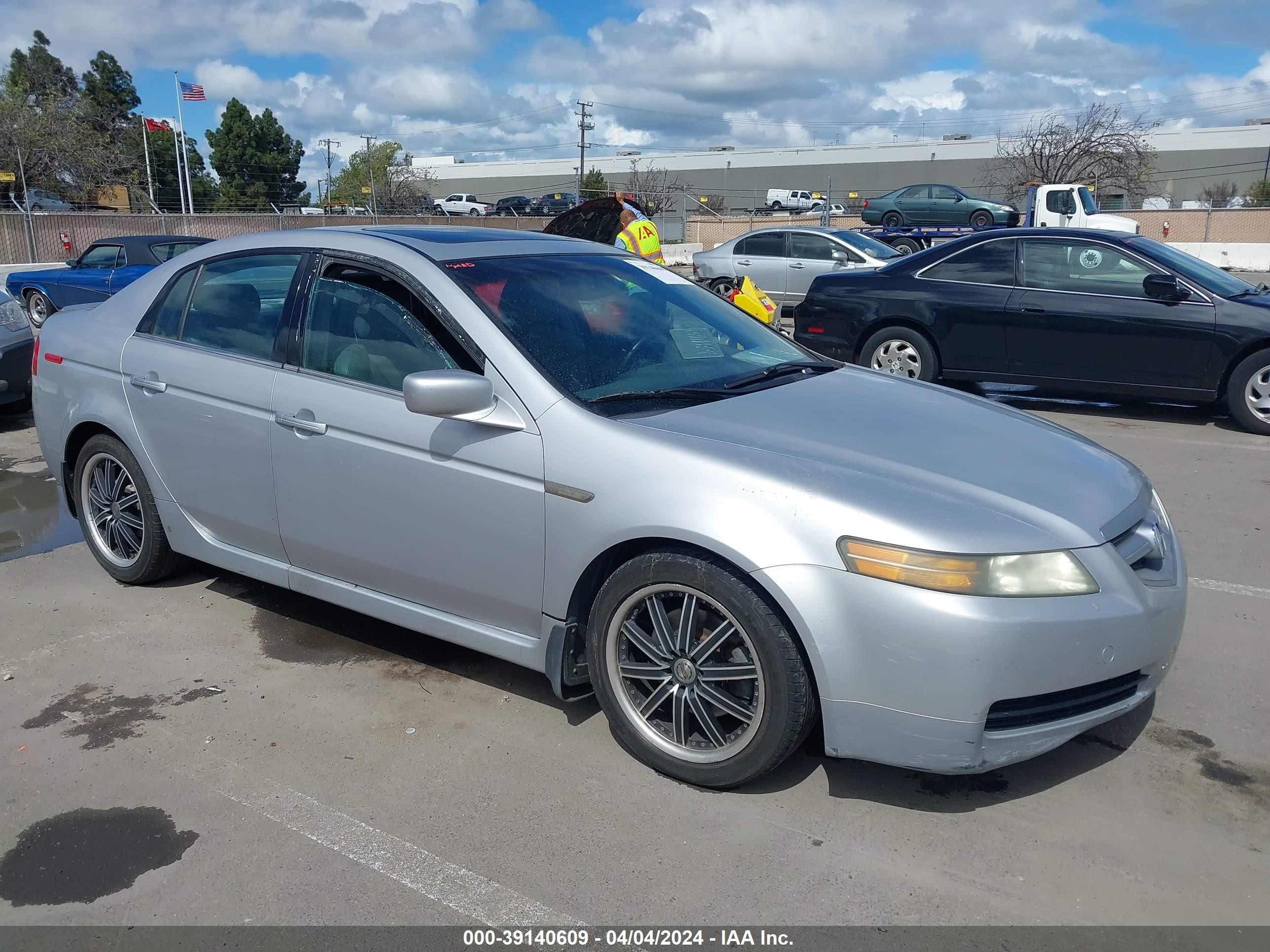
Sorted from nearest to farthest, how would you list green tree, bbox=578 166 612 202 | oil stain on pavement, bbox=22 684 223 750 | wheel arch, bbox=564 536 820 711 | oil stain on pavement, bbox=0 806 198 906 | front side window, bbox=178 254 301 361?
oil stain on pavement, bbox=0 806 198 906 < wheel arch, bbox=564 536 820 711 < oil stain on pavement, bbox=22 684 223 750 < front side window, bbox=178 254 301 361 < green tree, bbox=578 166 612 202

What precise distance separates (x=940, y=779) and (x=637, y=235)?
24.6 feet

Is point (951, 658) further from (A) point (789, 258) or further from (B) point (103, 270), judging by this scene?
(B) point (103, 270)

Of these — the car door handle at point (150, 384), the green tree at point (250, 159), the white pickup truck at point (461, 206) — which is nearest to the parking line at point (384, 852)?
the car door handle at point (150, 384)

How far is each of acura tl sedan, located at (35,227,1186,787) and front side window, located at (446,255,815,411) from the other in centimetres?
1

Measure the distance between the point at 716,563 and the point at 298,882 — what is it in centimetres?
148

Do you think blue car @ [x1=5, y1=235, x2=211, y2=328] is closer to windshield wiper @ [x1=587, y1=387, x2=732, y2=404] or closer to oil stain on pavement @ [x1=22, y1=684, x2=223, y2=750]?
oil stain on pavement @ [x1=22, y1=684, x2=223, y2=750]

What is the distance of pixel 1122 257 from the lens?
27.8 ft

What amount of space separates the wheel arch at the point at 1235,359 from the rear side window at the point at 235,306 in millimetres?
7317

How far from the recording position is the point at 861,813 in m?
3.12

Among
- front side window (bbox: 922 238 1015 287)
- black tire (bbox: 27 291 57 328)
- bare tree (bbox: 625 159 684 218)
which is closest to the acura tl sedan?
front side window (bbox: 922 238 1015 287)

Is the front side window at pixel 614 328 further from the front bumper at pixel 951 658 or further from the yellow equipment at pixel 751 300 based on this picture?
the yellow equipment at pixel 751 300

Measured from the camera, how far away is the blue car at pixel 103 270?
14719 millimetres

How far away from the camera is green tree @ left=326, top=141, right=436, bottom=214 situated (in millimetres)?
62031

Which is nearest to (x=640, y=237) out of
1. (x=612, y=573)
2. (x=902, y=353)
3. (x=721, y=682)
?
(x=902, y=353)
